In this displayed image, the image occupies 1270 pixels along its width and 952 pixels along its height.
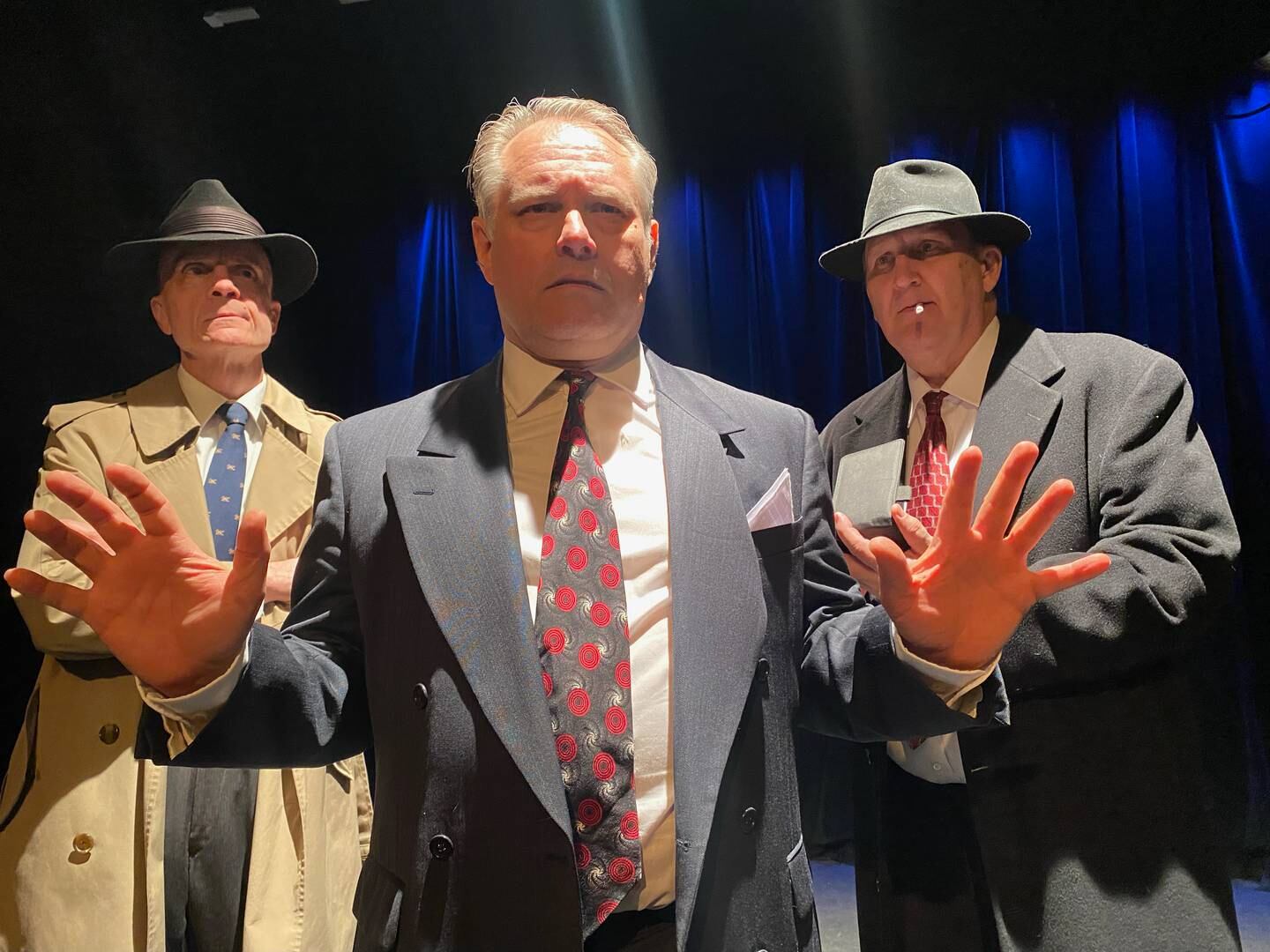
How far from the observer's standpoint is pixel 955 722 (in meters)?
1.21

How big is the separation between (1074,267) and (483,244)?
273 centimetres

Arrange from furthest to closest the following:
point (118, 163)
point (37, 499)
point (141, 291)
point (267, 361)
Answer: point (267, 361) < point (118, 163) < point (141, 291) < point (37, 499)

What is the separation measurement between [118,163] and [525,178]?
255cm

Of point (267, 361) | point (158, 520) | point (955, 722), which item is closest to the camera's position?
point (158, 520)

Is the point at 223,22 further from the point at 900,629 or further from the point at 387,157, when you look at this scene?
the point at 900,629

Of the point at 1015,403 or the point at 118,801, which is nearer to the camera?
the point at 1015,403

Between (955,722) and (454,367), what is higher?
(454,367)

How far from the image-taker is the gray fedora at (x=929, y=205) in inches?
83.5

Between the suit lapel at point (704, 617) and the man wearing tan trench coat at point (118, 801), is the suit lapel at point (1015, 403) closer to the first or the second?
the suit lapel at point (704, 617)

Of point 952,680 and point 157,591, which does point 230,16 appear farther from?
point 952,680

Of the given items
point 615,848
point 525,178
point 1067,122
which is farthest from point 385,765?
point 1067,122

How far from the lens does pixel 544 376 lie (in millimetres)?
1486

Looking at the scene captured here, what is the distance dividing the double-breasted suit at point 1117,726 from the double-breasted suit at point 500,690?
1.58ft

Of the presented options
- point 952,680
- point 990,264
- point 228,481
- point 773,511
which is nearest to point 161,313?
point 228,481
